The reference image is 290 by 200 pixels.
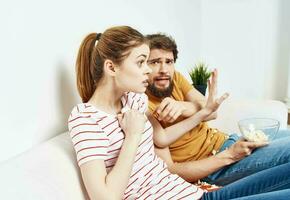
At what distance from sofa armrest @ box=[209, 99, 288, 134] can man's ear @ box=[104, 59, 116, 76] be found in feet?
3.41

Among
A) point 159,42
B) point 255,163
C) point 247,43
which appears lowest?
point 255,163

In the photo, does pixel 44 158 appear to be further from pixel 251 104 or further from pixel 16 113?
pixel 251 104

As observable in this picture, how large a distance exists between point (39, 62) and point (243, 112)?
1214 mm

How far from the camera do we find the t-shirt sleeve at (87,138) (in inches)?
41.2

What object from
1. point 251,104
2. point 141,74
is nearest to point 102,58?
point 141,74

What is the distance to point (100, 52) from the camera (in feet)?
3.87

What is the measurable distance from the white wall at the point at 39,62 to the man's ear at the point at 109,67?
22cm

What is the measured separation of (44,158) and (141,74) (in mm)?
399

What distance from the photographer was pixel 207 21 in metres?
3.18

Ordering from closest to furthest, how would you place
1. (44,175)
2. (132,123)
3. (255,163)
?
(44,175) → (132,123) → (255,163)

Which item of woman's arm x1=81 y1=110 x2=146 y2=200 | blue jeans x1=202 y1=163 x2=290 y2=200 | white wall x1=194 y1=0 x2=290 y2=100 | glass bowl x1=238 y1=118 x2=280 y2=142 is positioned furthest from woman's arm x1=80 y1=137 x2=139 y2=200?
white wall x1=194 y1=0 x2=290 y2=100

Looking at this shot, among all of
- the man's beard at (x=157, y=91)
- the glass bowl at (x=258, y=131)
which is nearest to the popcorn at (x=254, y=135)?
the glass bowl at (x=258, y=131)

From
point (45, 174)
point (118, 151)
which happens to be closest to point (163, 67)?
point (118, 151)

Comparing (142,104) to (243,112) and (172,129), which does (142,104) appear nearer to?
(172,129)
